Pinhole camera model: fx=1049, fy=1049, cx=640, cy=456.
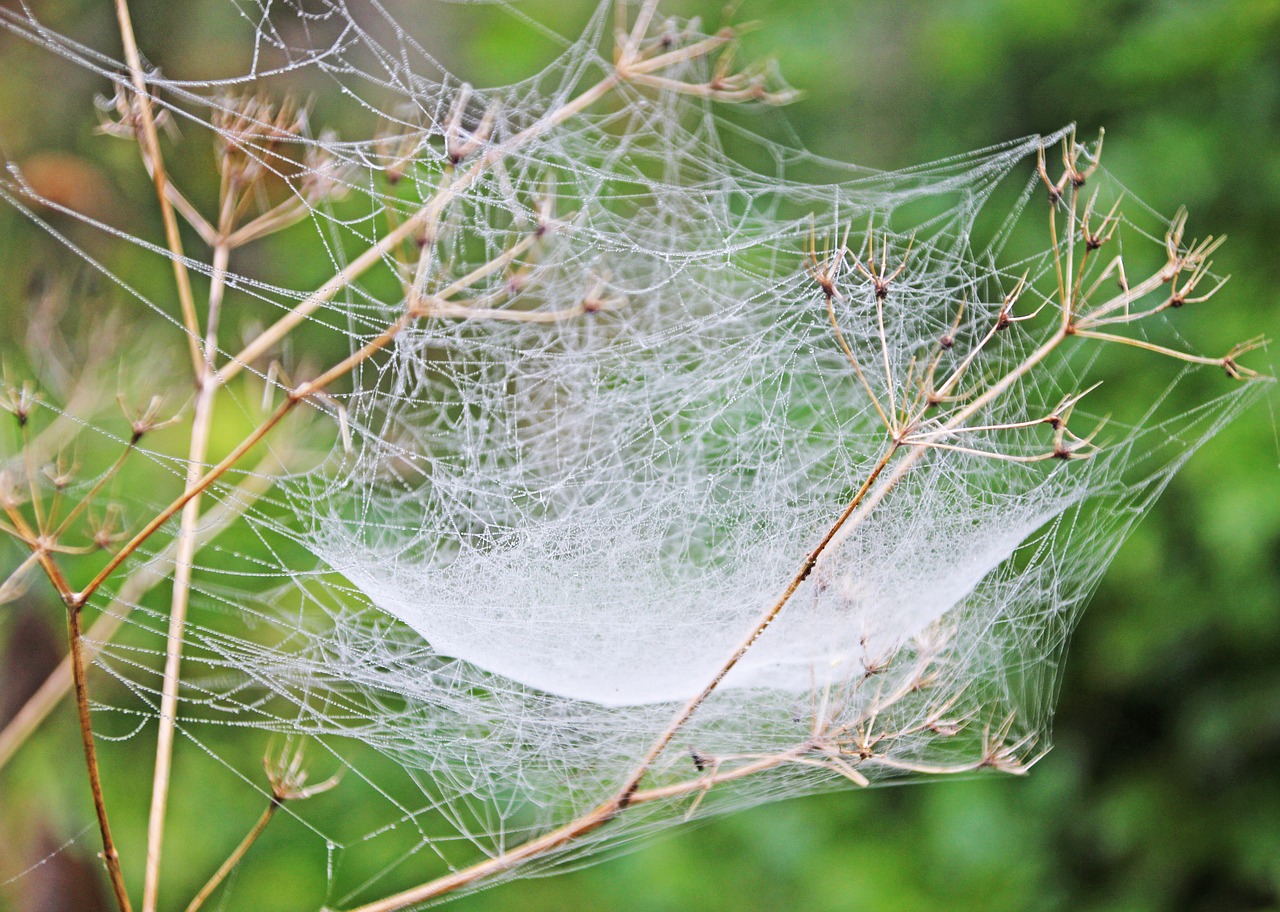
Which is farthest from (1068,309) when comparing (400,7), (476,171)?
(400,7)

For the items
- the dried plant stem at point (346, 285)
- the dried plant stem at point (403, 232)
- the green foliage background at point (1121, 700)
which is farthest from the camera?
the green foliage background at point (1121, 700)

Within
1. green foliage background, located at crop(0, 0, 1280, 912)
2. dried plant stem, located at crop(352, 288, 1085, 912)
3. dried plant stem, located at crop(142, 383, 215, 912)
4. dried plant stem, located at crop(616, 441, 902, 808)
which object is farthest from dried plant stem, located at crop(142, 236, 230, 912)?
green foliage background, located at crop(0, 0, 1280, 912)

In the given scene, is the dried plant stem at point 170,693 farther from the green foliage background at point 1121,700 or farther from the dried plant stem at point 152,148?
the green foliage background at point 1121,700

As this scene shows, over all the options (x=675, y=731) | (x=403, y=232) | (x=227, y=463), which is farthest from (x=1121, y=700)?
(x=227, y=463)

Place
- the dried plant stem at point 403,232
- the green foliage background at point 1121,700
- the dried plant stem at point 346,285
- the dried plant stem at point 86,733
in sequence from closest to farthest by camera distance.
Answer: the dried plant stem at point 86,733
the dried plant stem at point 346,285
the dried plant stem at point 403,232
the green foliage background at point 1121,700

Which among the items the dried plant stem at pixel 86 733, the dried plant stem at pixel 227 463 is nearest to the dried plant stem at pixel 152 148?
the dried plant stem at pixel 227 463

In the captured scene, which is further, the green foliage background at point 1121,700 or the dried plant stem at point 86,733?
the green foliage background at point 1121,700

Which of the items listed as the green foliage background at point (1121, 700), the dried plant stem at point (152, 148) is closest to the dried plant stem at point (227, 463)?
the dried plant stem at point (152, 148)

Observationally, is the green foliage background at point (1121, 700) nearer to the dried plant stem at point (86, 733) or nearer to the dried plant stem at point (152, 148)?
the dried plant stem at point (152, 148)

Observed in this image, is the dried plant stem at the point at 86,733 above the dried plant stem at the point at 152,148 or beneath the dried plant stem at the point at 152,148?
beneath
